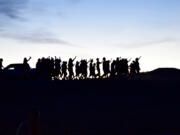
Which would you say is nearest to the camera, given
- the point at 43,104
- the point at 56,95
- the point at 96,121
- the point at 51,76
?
the point at 96,121

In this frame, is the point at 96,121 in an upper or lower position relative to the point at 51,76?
lower

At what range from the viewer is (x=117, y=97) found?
30.1 m

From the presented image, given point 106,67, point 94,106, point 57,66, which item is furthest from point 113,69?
point 94,106

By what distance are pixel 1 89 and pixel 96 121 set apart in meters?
8.82

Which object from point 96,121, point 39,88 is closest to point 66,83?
point 39,88

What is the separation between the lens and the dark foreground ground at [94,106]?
71.4ft

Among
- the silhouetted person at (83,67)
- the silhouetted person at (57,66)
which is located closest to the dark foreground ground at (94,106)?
the silhouetted person at (57,66)

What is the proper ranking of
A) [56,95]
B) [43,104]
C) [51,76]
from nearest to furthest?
[43,104] → [56,95] → [51,76]

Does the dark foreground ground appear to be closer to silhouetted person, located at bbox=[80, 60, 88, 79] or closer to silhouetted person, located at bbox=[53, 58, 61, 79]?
silhouetted person, located at bbox=[53, 58, 61, 79]

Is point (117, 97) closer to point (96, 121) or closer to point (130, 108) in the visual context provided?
point (130, 108)

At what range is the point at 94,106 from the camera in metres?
27.2

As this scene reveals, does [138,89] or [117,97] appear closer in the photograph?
[117,97]

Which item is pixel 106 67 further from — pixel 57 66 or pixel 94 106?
pixel 94 106

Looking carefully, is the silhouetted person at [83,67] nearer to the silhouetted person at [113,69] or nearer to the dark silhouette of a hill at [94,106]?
the silhouetted person at [113,69]
